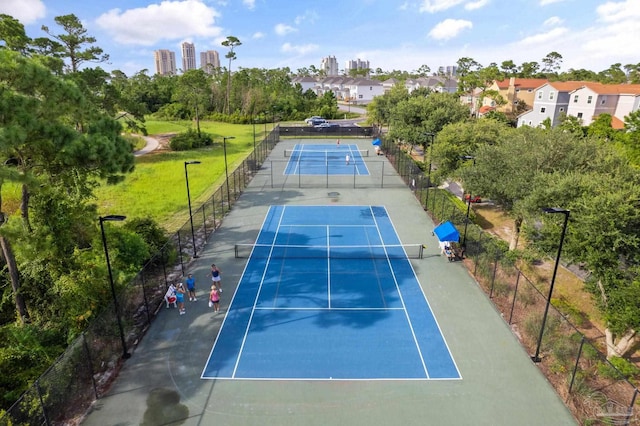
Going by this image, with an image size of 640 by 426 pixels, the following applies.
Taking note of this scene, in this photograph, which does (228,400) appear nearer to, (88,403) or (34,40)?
(88,403)

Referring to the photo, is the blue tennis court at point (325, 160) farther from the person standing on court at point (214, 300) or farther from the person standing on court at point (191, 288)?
the person standing on court at point (214, 300)

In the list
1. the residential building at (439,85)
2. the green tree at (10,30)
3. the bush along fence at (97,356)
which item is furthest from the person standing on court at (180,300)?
the residential building at (439,85)

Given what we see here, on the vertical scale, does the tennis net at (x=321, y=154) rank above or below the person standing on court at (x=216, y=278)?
above

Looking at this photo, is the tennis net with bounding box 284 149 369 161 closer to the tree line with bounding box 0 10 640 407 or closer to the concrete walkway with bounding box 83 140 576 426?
the tree line with bounding box 0 10 640 407

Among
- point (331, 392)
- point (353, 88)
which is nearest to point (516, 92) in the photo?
point (353, 88)

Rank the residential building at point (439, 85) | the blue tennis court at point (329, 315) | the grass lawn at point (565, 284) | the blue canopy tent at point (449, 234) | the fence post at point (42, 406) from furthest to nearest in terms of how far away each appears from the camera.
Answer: the residential building at point (439, 85)
the blue canopy tent at point (449, 234)
the grass lawn at point (565, 284)
the blue tennis court at point (329, 315)
the fence post at point (42, 406)

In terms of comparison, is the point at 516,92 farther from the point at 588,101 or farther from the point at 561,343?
the point at 561,343

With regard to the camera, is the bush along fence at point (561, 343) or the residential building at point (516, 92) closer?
the bush along fence at point (561, 343)

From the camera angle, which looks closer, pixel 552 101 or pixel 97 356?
pixel 97 356
